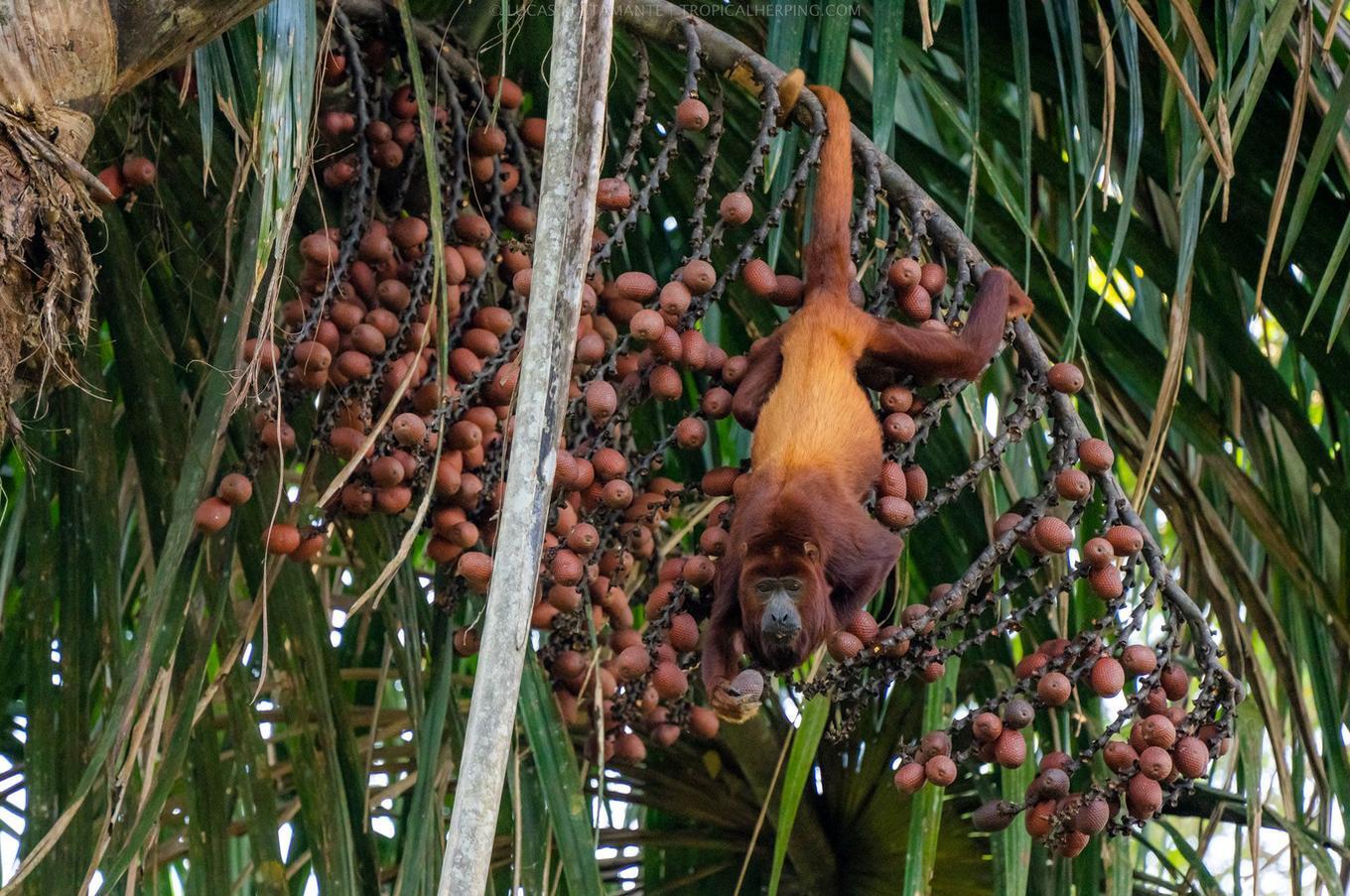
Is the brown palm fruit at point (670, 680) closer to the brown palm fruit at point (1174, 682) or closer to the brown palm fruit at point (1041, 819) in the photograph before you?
the brown palm fruit at point (1041, 819)

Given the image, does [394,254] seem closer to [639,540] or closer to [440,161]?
[440,161]

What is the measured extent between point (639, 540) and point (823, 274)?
0.55 m

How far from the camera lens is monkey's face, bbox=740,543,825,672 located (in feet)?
9.05

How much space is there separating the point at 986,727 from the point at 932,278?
24.6 inches

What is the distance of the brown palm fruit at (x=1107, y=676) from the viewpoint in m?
2.03

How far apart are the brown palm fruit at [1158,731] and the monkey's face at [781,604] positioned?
791 millimetres

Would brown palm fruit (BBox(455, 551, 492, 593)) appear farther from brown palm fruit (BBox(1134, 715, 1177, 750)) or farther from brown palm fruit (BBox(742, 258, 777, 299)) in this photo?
brown palm fruit (BBox(1134, 715, 1177, 750))

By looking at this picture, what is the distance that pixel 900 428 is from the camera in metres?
2.11

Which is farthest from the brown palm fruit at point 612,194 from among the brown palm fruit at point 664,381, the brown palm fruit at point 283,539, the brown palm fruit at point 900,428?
the brown palm fruit at point 283,539

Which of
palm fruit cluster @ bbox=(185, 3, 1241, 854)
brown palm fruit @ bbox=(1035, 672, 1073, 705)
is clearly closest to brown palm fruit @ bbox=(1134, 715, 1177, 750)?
palm fruit cluster @ bbox=(185, 3, 1241, 854)

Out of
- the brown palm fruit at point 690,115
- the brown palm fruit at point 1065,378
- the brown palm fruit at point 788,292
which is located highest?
the brown palm fruit at point 690,115

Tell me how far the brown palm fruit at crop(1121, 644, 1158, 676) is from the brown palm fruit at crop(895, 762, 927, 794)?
312 millimetres

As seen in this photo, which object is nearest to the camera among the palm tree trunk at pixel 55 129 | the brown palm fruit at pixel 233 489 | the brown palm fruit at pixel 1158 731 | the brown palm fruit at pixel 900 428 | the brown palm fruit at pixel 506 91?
the palm tree trunk at pixel 55 129

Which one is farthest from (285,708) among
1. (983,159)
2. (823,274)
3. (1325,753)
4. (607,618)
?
(1325,753)
